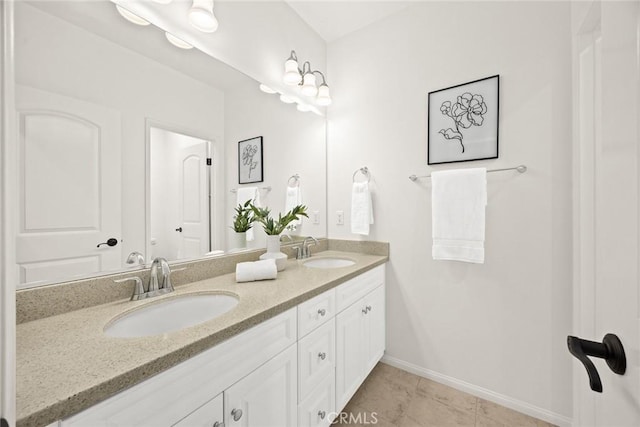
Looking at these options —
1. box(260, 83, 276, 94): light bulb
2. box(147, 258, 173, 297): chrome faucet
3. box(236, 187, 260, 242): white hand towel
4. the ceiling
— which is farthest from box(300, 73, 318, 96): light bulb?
box(147, 258, 173, 297): chrome faucet

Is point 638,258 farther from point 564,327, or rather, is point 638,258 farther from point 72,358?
point 564,327

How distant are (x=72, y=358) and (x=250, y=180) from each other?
1183 mm

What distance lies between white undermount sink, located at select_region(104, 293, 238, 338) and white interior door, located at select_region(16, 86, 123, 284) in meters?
0.24

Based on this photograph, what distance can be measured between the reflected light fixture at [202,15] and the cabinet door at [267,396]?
149cm

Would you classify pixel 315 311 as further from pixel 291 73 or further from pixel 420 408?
pixel 291 73

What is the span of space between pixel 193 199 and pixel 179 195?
0.26 feet

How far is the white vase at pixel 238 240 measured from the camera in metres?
1.50

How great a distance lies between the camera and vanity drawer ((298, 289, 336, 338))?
1099mm

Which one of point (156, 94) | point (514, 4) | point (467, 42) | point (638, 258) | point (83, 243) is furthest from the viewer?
point (467, 42)

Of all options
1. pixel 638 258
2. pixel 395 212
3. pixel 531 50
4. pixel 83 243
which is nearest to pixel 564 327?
pixel 395 212

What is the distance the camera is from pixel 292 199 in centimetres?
198

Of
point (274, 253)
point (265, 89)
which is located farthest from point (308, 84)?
point (274, 253)

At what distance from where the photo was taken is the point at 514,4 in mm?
1483

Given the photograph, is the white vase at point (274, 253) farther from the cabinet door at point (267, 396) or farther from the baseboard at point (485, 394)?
the baseboard at point (485, 394)
